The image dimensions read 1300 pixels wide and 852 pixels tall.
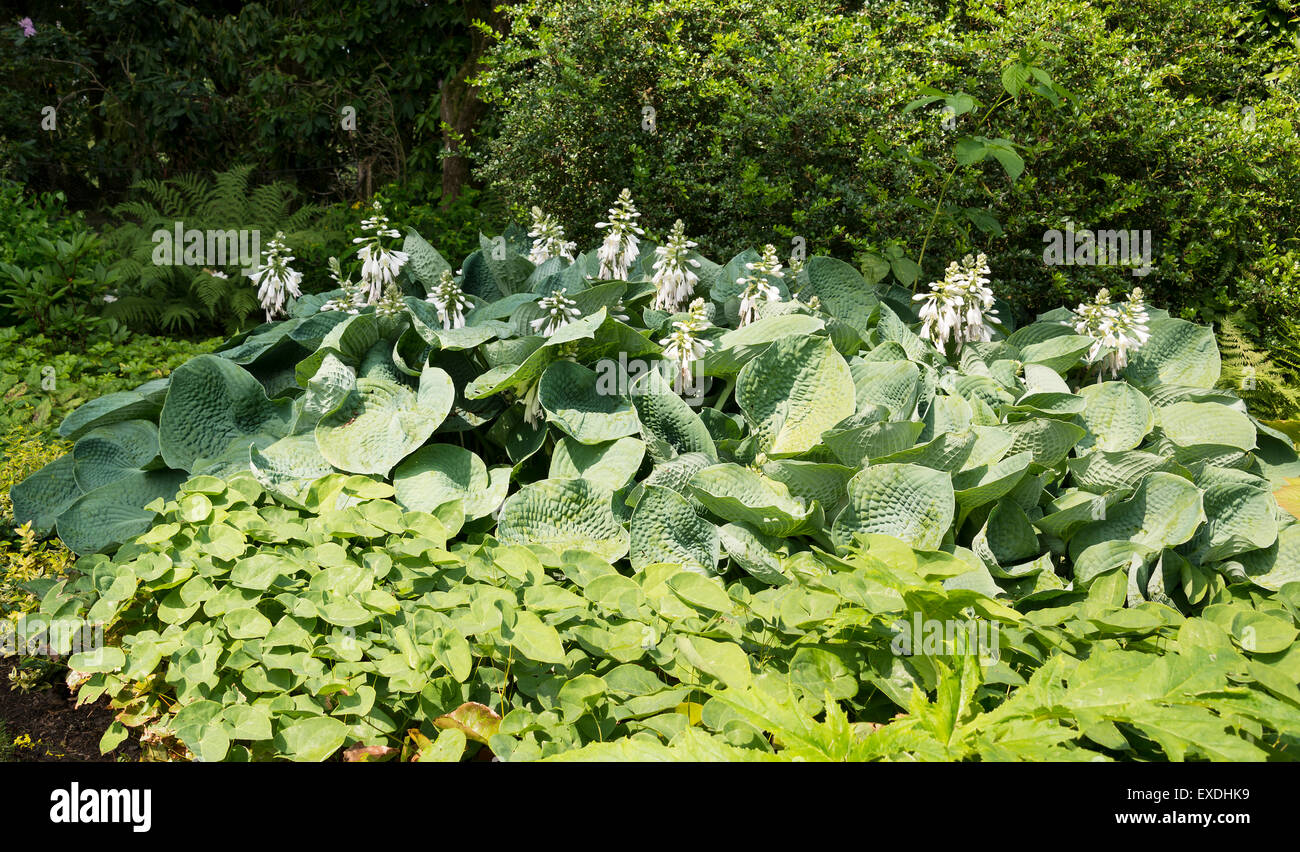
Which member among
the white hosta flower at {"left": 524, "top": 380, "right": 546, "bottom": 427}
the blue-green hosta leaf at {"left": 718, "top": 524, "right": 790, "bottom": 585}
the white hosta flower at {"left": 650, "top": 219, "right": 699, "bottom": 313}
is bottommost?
the blue-green hosta leaf at {"left": 718, "top": 524, "right": 790, "bottom": 585}

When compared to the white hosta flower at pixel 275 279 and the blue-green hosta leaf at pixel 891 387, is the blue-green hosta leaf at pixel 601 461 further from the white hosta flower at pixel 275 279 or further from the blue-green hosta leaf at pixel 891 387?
the white hosta flower at pixel 275 279

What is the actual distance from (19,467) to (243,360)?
33.7 inches

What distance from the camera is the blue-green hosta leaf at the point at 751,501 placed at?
2.50 metres

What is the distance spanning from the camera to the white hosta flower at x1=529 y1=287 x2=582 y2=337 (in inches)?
126

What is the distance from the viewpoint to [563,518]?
8.94ft

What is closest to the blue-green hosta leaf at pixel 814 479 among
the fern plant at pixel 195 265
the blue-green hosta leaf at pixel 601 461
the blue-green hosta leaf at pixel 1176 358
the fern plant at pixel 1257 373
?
the blue-green hosta leaf at pixel 601 461

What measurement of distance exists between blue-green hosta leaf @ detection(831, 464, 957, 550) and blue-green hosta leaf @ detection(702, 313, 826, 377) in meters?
0.73

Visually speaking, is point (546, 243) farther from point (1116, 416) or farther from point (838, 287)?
point (1116, 416)

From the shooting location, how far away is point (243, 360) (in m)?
3.44

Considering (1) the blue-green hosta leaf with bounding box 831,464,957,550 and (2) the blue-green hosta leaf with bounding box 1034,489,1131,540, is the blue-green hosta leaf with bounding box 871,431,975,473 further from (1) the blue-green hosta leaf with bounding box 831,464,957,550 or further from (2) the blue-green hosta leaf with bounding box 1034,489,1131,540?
(2) the blue-green hosta leaf with bounding box 1034,489,1131,540

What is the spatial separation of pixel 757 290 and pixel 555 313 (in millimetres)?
796

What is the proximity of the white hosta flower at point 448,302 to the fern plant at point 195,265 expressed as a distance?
3.44 metres

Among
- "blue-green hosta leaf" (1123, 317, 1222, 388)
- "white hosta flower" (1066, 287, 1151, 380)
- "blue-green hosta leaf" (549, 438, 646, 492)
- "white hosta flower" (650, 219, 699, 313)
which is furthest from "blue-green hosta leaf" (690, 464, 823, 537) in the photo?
"blue-green hosta leaf" (1123, 317, 1222, 388)

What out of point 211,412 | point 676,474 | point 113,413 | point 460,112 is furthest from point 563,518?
point 460,112
